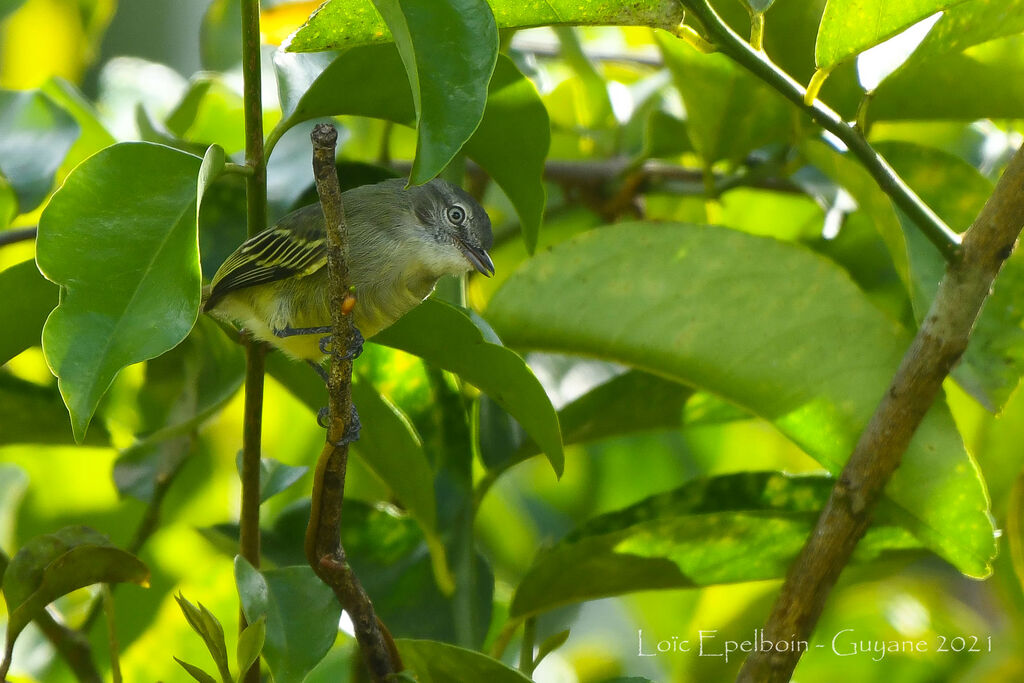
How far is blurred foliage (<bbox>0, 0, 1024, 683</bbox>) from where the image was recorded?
41.9 inches

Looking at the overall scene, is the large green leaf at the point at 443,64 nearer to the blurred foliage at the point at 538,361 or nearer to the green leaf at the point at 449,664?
the blurred foliage at the point at 538,361

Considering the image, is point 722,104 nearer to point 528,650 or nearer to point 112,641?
point 528,650

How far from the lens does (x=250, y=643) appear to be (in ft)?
3.39

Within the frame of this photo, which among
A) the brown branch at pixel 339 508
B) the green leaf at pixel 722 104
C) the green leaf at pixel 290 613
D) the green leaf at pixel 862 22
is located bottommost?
the green leaf at pixel 290 613

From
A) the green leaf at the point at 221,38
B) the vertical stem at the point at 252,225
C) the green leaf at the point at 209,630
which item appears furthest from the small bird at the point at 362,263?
the green leaf at the point at 221,38

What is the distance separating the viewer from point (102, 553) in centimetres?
121

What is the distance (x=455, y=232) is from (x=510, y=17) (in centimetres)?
63

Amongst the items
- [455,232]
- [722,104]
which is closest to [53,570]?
[455,232]

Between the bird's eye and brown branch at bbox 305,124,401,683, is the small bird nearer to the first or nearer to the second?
the bird's eye

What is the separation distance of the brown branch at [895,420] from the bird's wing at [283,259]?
0.80m

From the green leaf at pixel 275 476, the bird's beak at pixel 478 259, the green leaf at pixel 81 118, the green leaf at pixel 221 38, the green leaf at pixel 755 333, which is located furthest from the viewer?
the green leaf at pixel 221 38

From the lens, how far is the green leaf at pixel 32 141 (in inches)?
58.7

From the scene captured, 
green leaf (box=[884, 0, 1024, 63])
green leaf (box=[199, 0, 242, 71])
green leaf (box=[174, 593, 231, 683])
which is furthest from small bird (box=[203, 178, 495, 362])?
green leaf (box=[884, 0, 1024, 63])

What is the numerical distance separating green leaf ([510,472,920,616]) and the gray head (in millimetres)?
462
